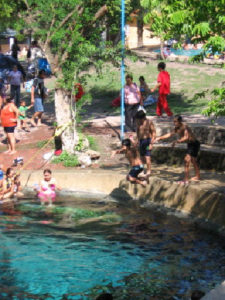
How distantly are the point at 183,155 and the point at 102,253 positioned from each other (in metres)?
5.75

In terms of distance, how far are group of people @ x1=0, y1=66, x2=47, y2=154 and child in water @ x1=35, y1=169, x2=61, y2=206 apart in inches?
110

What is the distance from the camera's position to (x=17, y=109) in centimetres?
1908

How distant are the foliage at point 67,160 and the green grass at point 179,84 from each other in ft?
19.1

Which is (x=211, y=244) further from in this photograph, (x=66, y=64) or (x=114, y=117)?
(x=114, y=117)

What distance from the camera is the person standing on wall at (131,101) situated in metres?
19.2

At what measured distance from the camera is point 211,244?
12.8 metres

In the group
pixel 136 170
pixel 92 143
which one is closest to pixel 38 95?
pixel 92 143

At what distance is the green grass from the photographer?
24.5m

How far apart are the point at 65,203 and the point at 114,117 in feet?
22.7

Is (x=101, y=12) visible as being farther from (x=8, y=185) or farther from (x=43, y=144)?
(x=8, y=185)

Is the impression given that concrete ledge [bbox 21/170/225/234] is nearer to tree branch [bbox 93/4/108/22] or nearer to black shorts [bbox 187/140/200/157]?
black shorts [bbox 187/140/200/157]

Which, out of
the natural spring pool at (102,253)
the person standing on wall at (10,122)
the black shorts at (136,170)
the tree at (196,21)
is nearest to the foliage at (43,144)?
the person standing on wall at (10,122)

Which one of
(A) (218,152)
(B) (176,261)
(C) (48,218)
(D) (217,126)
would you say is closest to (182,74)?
(D) (217,126)

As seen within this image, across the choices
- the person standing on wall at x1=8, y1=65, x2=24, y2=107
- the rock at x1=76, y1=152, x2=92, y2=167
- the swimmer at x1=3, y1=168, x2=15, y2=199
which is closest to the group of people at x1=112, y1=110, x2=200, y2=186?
the rock at x1=76, y1=152, x2=92, y2=167
